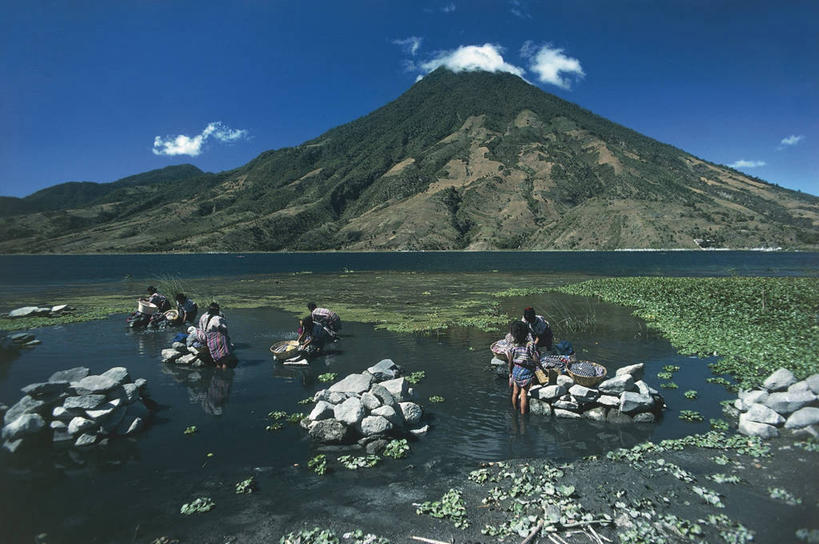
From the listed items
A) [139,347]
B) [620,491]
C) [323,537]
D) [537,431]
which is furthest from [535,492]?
[139,347]

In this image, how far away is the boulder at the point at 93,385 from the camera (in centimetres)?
1191

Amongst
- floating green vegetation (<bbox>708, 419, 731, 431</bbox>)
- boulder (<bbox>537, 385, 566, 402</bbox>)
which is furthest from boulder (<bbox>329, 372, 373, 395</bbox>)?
floating green vegetation (<bbox>708, 419, 731, 431</bbox>)

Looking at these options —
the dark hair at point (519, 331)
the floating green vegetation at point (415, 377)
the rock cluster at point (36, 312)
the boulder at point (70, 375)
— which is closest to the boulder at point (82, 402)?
the boulder at point (70, 375)

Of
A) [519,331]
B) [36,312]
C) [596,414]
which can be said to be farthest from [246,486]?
[36,312]

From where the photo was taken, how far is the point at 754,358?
16984mm

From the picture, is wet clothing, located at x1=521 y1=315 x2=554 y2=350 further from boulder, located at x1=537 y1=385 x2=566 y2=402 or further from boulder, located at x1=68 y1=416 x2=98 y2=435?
boulder, located at x1=68 y1=416 x2=98 y2=435

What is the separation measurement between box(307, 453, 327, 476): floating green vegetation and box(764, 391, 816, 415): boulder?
12.1 m

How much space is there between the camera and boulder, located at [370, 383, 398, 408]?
12.1m

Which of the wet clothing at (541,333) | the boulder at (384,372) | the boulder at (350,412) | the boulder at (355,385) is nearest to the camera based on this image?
the boulder at (350,412)

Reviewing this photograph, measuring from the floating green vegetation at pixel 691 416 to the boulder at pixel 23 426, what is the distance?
59.6 feet

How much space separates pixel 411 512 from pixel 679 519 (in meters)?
4.94

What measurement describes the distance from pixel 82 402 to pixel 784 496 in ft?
55.5

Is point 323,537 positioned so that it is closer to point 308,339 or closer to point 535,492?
point 535,492

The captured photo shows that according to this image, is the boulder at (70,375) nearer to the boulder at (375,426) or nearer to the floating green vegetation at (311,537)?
the boulder at (375,426)
